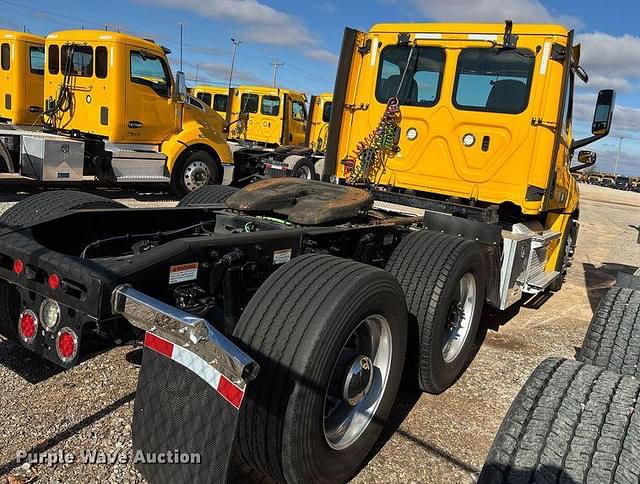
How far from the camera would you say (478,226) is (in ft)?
14.6

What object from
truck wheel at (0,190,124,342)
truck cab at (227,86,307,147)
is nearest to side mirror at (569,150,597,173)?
truck wheel at (0,190,124,342)

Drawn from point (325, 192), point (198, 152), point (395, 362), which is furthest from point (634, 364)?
point (198, 152)

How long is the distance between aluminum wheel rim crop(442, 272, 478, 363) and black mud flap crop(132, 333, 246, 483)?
218cm

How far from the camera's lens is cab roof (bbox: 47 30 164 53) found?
1061cm

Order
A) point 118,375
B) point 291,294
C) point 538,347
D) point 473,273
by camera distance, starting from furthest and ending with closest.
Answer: point 538,347, point 473,273, point 118,375, point 291,294

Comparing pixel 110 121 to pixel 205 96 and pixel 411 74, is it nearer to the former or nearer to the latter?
pixel 411 74

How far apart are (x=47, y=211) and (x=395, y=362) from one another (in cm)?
246

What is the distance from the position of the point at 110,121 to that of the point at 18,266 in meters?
8.92

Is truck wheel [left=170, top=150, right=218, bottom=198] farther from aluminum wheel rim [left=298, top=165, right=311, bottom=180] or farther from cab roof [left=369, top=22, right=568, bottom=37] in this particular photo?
cab roof [left=369, top=22, right=568, bottom=37]

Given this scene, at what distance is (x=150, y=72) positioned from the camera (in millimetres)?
11102

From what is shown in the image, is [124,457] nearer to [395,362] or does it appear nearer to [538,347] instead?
[395,362]

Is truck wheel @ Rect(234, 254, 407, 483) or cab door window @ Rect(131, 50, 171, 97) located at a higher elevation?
cab door window @ Rect(131, 50, 171, 97)

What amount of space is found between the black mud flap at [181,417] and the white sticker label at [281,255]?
40.7 inches

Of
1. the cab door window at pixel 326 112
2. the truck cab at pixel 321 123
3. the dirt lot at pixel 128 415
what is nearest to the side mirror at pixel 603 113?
the dirt lot at pixel 128 415
